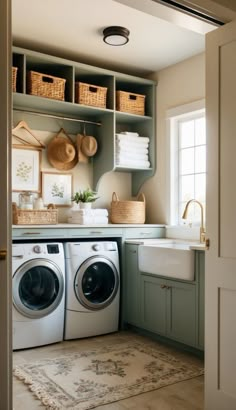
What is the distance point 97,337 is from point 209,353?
168 centimetres

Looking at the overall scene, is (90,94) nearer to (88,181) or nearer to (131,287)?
(88,181)

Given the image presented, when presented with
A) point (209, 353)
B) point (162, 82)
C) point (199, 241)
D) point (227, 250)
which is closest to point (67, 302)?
point (199, 241)

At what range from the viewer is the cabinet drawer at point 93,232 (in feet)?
11.8

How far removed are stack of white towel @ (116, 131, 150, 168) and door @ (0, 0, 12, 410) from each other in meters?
2.66

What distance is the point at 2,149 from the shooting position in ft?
4.87

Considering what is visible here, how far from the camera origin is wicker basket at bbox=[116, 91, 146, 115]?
13.7 feet

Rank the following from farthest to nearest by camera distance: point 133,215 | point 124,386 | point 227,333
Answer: point 133,215, point 124,386, point 227,333

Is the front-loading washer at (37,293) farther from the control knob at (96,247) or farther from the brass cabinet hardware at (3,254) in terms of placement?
the brass cabinet hardware at (3,254)

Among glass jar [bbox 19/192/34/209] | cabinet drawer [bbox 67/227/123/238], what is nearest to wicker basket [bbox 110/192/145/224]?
cabinet drawer [bbox 67/227/123/238]

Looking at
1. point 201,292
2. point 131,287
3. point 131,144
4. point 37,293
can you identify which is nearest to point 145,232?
point 131,287

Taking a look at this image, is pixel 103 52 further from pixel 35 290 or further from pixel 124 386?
pixel 124 386

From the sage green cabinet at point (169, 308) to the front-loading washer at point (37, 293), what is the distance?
2.44ft

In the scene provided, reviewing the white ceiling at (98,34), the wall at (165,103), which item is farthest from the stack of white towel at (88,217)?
the white ceiling at (98,34)

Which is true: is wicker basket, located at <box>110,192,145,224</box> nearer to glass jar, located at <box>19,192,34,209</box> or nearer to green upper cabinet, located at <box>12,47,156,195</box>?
green upper cabinet, located at <box>12,47,156,195</box>
